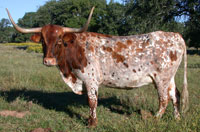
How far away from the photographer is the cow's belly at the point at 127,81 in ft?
17.7

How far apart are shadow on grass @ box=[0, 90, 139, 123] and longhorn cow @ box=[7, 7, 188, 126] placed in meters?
1.16

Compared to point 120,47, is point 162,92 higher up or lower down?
lower down

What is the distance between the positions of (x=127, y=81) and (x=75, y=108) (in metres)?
1.91

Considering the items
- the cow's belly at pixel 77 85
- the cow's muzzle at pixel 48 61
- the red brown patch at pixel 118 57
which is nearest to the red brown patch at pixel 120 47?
the red brown patch at pixel 118 57

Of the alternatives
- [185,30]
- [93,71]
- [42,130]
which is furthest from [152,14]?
[42,130]

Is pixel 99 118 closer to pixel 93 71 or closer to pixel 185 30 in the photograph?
pixel 93 71

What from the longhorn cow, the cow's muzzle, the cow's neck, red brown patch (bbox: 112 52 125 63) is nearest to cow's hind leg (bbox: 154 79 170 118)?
the longhorn cow

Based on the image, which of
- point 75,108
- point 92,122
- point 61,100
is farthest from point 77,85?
point 61,100

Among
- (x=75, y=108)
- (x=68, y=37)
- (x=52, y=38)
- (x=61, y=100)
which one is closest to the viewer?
(x=52, y=38)

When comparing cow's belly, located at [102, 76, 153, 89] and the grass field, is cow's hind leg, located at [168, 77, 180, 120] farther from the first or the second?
cow's belly, located at [102, 76, 153, 89]

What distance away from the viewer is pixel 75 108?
664 centimetres

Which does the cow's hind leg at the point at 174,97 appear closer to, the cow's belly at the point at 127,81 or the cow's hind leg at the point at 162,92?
the cow's hind leg at the point at 162,92

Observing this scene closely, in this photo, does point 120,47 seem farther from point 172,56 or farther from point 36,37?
point 36,37

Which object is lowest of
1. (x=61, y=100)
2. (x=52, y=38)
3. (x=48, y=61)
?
(x=61, y=100)
